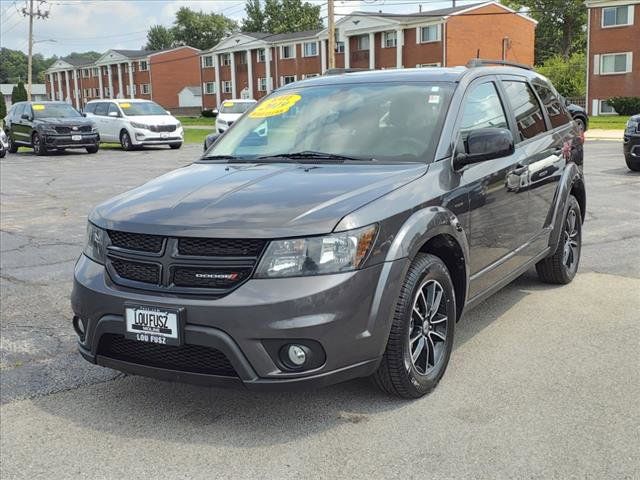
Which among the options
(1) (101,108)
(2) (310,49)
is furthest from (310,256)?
(2) (310,49)

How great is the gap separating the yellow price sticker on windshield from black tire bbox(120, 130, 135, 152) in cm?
2050

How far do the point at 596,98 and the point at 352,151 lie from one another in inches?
1657

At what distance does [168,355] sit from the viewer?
3445 mm

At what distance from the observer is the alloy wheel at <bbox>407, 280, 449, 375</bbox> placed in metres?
3.77

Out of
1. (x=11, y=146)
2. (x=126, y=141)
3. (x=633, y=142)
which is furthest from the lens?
(x=11, y=146)

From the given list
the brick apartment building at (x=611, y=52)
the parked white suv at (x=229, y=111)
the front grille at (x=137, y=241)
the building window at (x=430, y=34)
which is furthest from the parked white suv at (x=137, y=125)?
the building window at (x=430, y=34)

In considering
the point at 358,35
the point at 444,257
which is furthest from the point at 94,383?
the point at 358,35

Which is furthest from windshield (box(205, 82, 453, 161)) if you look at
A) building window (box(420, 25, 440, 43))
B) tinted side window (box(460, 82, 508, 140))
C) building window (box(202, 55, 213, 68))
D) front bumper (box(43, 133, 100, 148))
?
building window (box(202, 55, 213, 68))

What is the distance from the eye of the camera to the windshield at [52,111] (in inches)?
948

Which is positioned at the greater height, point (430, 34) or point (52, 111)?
point (430, 34)

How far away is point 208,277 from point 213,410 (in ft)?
2.94

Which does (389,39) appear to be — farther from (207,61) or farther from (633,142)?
(633,142)

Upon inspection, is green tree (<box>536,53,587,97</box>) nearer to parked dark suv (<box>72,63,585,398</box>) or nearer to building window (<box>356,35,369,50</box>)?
building window (<box>356,35,369,50</box>)

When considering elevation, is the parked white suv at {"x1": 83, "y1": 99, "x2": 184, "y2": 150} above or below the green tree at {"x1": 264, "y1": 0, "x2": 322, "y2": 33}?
below
